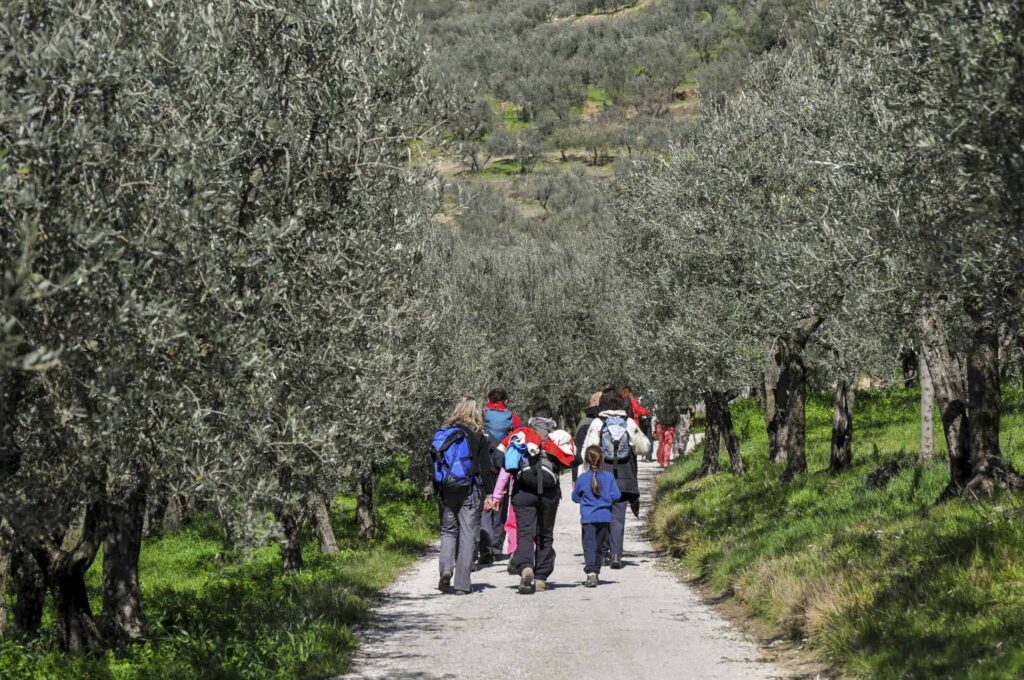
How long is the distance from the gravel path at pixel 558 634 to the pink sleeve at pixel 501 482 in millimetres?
1323

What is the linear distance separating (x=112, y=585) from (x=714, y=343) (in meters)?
15.6

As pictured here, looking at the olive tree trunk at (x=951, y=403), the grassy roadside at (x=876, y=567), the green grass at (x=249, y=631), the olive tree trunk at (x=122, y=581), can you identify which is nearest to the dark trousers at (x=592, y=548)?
the grassy roadside at (x=876, y=567)

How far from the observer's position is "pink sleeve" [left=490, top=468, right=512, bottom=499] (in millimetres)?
17013

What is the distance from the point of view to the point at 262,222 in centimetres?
1052

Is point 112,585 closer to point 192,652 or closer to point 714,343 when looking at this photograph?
point 192,652

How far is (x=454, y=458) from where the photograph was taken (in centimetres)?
1547

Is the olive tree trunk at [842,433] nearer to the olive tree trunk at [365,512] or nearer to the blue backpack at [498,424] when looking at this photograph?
the blue backpack at [498,424]

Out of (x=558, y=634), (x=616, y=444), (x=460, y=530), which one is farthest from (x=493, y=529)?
(x=558, y=634)

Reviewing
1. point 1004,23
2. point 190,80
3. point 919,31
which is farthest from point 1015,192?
point 190,80

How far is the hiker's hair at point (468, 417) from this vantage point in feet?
50.8

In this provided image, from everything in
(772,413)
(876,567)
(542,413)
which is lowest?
(876,567)

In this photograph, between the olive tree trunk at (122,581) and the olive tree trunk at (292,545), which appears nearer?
the olive tree trunk at (122,581)

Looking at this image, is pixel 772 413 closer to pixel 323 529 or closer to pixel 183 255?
pixel 323 529

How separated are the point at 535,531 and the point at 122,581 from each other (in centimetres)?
594
